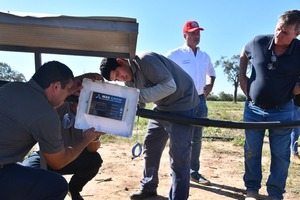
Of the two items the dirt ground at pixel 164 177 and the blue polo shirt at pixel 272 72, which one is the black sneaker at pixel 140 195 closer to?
the dirt ground at pixel 164 177

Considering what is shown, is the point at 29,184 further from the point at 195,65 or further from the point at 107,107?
the point at 195,65

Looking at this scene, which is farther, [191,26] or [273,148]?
[191,26]

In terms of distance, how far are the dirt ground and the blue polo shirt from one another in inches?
35.8

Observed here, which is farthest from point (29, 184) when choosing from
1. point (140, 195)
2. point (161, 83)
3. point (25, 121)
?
point (140, 195)

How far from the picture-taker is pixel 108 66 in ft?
9.46

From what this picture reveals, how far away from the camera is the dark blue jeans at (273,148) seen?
3248mm

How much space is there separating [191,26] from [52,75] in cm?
258

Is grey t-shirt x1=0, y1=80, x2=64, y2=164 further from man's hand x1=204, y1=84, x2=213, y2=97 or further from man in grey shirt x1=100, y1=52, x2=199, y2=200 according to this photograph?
man's hand x1=204, y1=84, x2=213, y2=97

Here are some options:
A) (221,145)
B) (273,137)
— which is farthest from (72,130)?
(221,145)

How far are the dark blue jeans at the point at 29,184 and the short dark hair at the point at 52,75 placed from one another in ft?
1.85

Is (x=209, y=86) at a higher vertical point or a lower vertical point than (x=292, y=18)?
lower

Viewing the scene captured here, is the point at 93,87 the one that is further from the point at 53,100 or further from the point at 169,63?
the point at 169,63

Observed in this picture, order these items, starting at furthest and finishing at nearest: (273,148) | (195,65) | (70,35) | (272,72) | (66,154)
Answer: (195,65) < (273,148) < (272,72) < (66,154) < (70,35)

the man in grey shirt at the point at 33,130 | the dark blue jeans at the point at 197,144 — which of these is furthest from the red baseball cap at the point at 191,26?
the man in grey shirt at the point at 33,130
